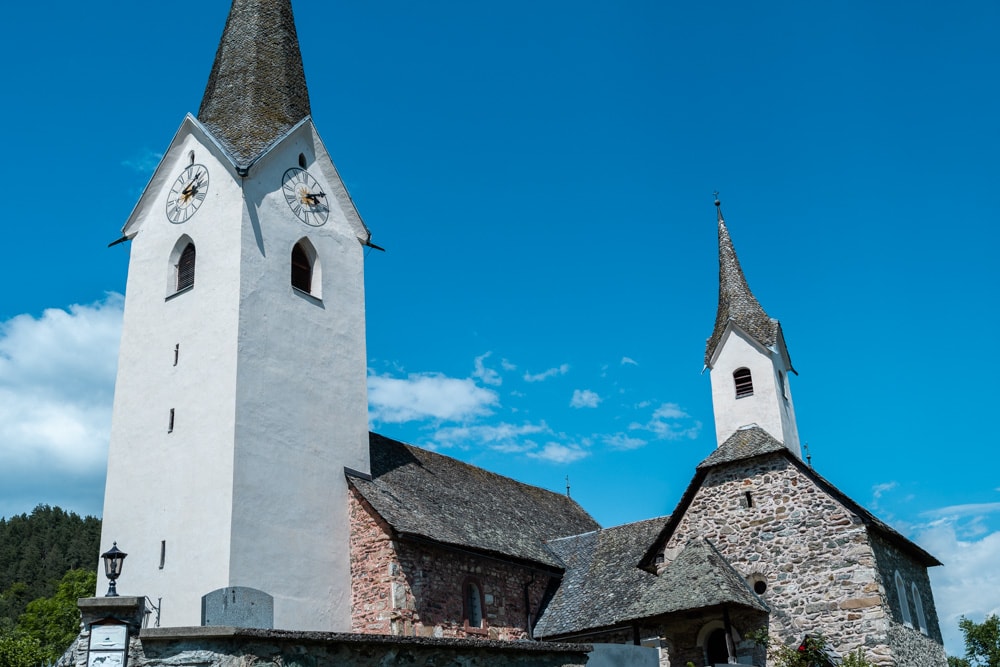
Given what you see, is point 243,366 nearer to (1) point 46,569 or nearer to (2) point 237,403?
(2) point 237,403

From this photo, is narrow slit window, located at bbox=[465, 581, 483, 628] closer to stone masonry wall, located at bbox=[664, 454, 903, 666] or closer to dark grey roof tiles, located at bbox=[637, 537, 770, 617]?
dark grey roof tiles, located at bbox=[637, 537, 770, 617]

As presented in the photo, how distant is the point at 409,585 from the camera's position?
75.2ft

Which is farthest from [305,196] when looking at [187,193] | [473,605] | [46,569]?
[46,569]

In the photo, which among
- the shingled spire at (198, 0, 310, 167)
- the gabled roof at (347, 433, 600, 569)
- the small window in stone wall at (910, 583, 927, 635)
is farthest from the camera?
the shingled spire at (198, 0, 310, 167)

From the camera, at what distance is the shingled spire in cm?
2712

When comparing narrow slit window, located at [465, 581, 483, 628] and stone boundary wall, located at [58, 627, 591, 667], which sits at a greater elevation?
narrow slit window, located at [465, 581, 483, 628]

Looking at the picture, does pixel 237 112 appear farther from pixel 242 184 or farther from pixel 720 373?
pixel 720 373

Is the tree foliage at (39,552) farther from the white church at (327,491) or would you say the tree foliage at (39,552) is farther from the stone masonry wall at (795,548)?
the stone masonry wall at (795,548)

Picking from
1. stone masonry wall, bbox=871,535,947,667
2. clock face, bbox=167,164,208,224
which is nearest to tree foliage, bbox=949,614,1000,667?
stone masonry wall, bbox=871,535,947,667

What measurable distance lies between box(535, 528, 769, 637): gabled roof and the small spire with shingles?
21.3 ft

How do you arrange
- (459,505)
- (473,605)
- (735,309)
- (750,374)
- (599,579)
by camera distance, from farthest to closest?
(735,309)
(750,374)
(459,505)
(599,579)
(473,605)

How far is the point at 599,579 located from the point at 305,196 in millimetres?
14156

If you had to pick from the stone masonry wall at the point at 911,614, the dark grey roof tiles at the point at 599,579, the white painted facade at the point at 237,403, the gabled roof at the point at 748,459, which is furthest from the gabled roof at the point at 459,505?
the stone masonry wall at the point at 911,614

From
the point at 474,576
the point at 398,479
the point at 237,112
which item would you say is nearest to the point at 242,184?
the point at 237,112
